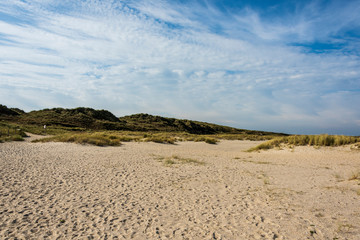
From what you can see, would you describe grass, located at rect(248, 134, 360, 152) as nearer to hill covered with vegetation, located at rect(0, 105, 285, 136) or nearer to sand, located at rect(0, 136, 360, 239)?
sand, located at rect(0, 136, 360, 239)

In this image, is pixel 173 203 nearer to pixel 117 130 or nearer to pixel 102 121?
pixel 117 130

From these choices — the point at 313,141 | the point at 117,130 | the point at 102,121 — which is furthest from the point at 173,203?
the point at 102,121

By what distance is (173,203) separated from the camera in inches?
223

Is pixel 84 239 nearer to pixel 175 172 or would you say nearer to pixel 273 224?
pixel 273 224

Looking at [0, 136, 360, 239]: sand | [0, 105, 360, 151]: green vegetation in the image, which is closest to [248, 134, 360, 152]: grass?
[0, 105, 360, 151]: green vegetation

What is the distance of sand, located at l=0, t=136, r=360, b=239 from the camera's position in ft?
13.5

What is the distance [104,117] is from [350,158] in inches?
2280

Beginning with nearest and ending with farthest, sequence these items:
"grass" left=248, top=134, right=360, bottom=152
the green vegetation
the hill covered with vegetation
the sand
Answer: the sand < "grass" left=248, top=134, right=360, bottom=152 < the green vegetation < the hill covered with vegetation

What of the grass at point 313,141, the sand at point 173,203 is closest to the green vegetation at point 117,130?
the grass at point 313,141

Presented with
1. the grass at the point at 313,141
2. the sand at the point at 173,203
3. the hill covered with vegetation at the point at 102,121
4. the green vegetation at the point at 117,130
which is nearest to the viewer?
the sand at the point at 173,203

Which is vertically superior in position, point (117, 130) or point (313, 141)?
point (313, 141)

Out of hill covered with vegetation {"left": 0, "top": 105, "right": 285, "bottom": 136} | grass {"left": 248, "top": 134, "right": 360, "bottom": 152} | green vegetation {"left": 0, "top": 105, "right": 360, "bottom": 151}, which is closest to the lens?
grass {"left": 248, "top": 134, "right": 360, "bottom": 152}

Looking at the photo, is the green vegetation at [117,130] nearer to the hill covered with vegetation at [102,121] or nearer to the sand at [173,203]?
the hill covered with vegetation at [102,121]

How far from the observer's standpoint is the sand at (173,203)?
13.5 ft
